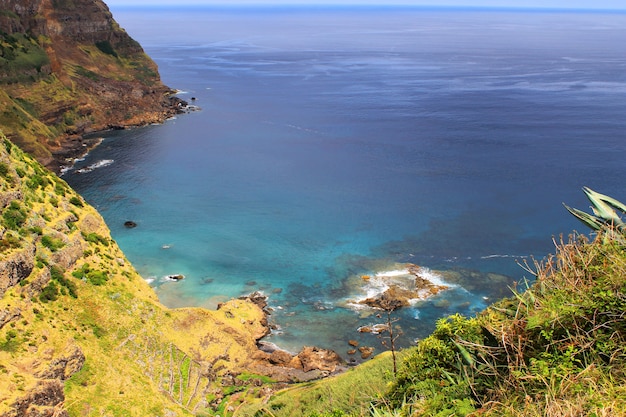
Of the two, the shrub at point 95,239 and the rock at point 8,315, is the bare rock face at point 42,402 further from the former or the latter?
the shrub at point 95,239

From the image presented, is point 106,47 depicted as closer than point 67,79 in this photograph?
No

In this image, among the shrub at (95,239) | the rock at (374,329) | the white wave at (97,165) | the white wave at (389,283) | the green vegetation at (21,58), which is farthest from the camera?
the green vegetation at (21,58)

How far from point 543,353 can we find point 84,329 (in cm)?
3641

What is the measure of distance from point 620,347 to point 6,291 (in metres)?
38.8

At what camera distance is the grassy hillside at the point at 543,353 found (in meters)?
14.5

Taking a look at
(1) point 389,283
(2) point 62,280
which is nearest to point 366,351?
(1) point 389,283

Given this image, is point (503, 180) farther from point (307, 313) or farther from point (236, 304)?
point (236, 304)

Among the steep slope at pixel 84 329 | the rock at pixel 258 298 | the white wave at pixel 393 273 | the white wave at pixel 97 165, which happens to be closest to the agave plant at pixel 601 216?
the steep slope at pixel 84 329

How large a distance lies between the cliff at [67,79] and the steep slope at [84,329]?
5547 cm

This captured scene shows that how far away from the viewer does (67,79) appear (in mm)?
126625

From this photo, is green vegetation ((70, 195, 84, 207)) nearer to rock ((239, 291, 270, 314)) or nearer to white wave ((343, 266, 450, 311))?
rock ((239, 291, 270, 314))

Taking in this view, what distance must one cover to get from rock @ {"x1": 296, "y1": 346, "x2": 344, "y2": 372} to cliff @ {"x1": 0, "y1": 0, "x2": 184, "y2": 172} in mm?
70170

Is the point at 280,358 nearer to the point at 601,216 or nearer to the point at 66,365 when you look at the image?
the point at 66,365

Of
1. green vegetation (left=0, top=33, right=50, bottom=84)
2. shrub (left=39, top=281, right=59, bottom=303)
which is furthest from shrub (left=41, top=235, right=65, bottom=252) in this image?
green vegetation (left=0, top=33, right=50, bottom=84)
